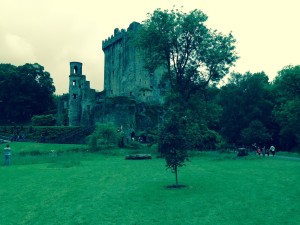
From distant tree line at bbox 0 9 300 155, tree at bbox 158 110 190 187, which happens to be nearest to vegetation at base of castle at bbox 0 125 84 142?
distant tree line at bbox 0 9 300 155

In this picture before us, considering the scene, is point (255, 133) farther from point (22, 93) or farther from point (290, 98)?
point (22, 93)

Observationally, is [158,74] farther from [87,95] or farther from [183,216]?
[183,216]

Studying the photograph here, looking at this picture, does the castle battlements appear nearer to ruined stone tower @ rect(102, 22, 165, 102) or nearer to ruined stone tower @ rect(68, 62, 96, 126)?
ruined stone tower @ rect(102, 22, 165, 102)

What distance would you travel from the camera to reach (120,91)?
7081 cm

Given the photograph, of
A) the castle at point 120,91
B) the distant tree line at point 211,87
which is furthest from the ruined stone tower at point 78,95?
the distant tree line at point 211,87

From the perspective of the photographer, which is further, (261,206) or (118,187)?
(118,187)

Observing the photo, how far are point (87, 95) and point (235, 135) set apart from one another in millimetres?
25644

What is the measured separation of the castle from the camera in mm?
48438

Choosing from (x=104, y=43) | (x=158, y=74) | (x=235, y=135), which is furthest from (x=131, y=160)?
(x=104, y=43)

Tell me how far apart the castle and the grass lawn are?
23.8m

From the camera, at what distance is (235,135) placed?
50.7 meters

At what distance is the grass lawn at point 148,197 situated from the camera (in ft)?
34.9

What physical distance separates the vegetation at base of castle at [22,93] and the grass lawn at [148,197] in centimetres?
5326

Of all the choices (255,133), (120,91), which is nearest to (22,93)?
(120,91)
